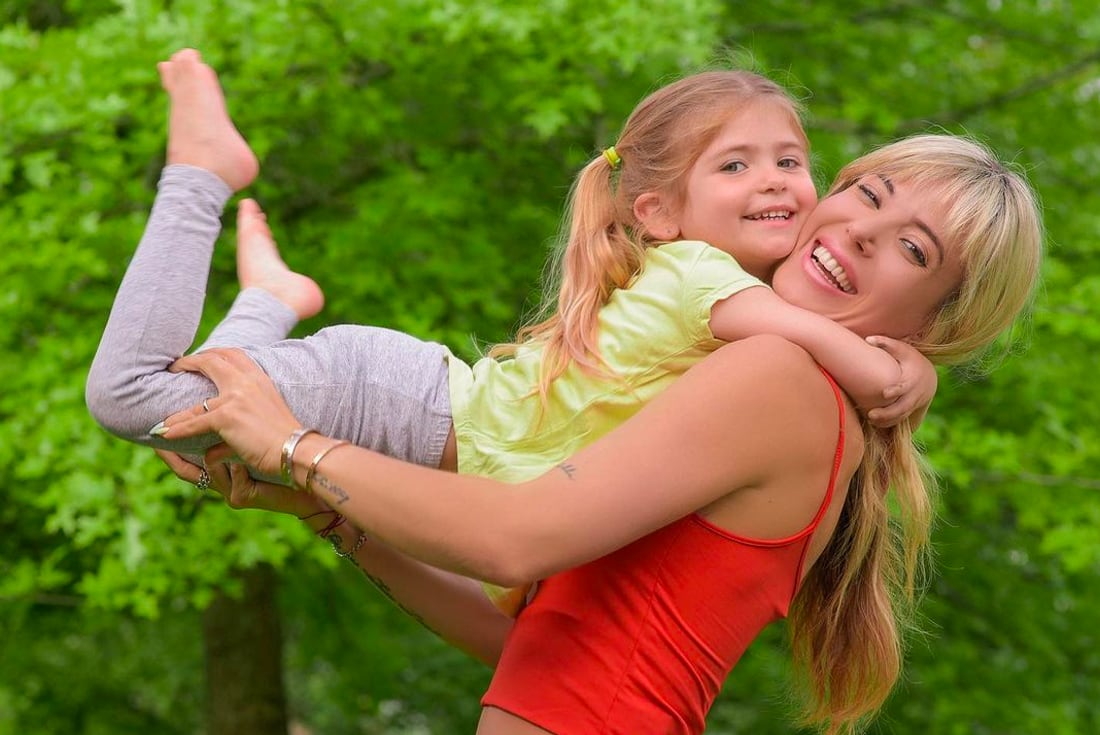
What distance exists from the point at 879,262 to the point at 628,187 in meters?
0.46

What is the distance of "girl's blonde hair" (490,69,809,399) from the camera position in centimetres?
211

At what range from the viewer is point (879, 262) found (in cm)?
201

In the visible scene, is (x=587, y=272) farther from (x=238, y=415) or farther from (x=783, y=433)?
(x=238, y=415)

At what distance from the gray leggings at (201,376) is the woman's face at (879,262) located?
0.58m

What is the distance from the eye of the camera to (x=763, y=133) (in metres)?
2.19

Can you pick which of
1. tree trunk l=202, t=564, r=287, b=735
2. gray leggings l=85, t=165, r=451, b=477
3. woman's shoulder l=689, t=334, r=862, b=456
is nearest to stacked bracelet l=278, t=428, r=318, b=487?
gray leggings l=85, t=165, r=451, b=477

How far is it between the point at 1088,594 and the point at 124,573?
4.76 metres

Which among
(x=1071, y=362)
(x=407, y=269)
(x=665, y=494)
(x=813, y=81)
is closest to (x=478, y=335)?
(x=407, y=269)

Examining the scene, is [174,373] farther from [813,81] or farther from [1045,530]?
[813,81]

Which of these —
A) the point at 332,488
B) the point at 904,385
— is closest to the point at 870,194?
the point at 904,385

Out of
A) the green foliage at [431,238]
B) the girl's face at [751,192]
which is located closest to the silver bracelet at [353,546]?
the girl's face at [751,192]

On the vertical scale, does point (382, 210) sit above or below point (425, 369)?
below

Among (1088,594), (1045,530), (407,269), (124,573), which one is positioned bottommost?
(1088,594)

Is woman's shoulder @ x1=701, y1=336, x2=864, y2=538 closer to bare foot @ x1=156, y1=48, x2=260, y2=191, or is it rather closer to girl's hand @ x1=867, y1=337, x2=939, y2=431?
girl's hand @ x1=867, y1=337, x2=939, y2=431
